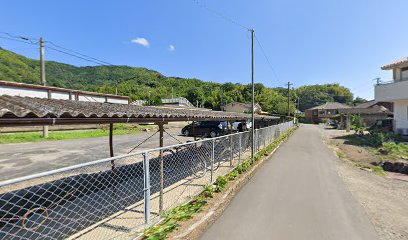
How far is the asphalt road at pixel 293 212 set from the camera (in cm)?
462

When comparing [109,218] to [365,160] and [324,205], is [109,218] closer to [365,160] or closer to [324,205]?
[324,205]

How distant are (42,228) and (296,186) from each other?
6.71 metres

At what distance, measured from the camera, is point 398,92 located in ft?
66.8

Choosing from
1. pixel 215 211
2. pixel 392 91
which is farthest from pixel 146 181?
pixel 392 91

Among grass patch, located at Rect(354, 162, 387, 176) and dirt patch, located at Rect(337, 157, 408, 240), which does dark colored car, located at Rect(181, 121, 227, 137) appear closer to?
grass patch, located at Rect(354, 162, 387, 176)

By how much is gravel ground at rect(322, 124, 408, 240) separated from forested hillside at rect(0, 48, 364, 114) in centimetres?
5306

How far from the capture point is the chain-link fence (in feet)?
13.8

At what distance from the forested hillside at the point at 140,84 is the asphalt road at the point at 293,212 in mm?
52765

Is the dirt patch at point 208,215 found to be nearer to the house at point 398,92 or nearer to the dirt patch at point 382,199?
the dirt patch at point 382,199

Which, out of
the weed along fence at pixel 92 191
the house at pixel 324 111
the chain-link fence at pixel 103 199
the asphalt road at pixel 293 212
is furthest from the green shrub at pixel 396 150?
the house at pixel 324 111

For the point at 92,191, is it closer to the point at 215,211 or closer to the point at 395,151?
the point at 215,211

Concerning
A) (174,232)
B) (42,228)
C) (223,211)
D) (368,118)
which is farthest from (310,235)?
(368,118)

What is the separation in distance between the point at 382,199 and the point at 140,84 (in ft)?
249

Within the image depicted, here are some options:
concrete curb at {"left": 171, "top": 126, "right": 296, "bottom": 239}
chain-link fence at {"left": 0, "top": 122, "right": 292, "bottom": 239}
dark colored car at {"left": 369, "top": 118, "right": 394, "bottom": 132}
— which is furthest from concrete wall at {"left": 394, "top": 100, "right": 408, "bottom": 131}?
concrete curb at {"left": 171, "top": 126, "right": 296, "bottom": 239}
